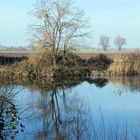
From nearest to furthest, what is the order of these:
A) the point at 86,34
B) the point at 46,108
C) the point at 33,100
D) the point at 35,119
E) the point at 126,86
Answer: the point at 35,119, the point at 46,108, the point at 33,100, the point at 126,86, the point at 86,34

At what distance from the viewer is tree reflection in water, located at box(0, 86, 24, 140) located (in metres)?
10.2

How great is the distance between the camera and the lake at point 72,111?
10812 millimetres

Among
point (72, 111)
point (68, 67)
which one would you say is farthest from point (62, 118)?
point (68, 67)

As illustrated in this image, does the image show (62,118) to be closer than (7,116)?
No

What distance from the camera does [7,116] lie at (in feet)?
35.0

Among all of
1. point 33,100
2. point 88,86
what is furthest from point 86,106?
point 88,86

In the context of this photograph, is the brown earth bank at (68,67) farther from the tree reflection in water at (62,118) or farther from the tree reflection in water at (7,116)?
the tree reflection in water at (7,116)

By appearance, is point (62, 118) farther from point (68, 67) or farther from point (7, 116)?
point (68, 67)

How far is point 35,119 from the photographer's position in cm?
1476

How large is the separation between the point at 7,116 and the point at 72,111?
603cm

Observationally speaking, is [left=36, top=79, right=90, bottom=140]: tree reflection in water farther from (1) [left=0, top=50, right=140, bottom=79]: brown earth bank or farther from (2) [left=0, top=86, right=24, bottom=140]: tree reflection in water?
(1) [left=0, top=50, right=140, bottom=79]: brown earth bank

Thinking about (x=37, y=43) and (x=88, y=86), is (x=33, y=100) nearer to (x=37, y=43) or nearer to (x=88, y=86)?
(x=88, y=86)

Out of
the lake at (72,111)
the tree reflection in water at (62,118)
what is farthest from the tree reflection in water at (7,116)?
the tree reflection in water at (62,118)

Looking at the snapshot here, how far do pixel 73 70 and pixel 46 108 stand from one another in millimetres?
16339
